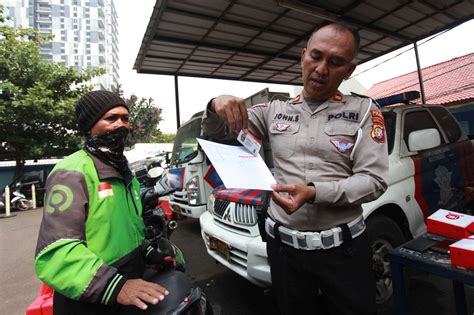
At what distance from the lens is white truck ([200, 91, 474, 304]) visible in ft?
7.72

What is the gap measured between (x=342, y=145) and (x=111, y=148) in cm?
111

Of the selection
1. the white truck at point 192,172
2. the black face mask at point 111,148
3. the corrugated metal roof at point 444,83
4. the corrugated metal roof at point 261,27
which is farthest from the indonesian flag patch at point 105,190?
the corrugated metal roof at point 444,83

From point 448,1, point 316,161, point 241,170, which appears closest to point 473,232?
point 316,161

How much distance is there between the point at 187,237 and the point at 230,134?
13.5 ft

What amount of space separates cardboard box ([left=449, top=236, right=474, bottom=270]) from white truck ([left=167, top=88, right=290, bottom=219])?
3.70m

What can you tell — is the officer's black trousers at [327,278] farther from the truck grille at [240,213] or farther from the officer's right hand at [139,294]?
the truck grille at [240,213]

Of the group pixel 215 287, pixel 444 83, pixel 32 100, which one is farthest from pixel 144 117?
pixel 215 287

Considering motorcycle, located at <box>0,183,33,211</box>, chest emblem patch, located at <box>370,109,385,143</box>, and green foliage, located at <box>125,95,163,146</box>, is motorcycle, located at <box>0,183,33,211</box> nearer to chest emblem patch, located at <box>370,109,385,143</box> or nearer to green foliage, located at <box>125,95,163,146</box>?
chest emblem patch, located at <box>370,109,385,143</box>

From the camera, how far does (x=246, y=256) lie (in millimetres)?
2365

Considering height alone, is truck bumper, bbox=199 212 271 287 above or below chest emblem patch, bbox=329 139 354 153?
below

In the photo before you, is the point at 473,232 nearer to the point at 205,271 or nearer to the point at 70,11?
the point at 205,271

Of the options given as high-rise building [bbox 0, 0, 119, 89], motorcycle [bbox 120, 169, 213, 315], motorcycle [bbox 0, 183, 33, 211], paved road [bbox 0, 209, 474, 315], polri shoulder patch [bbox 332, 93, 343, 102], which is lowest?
paved road [bbox 0, 209, 474, 315]

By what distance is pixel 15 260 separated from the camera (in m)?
4.96

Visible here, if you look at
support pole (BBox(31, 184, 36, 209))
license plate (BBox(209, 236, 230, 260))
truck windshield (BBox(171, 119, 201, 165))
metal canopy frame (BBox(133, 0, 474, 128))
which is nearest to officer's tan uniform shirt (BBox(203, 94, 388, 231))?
license plate (BBox(209, 236, 230, 260))
